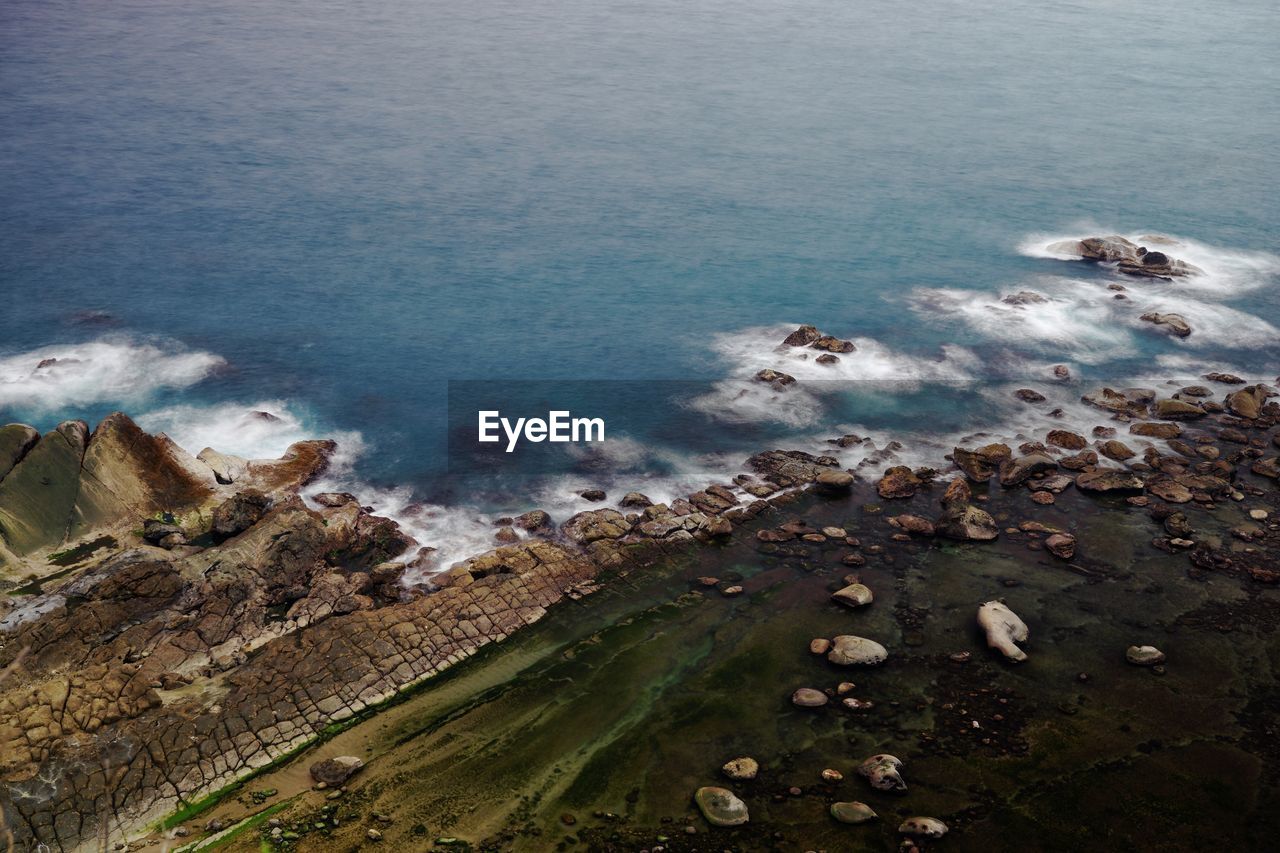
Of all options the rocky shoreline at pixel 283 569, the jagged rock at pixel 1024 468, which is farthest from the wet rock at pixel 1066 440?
the jagged rock at pixel 1024 468

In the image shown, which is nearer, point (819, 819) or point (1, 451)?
point (819, 819)

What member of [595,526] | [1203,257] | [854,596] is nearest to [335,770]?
[595,526]

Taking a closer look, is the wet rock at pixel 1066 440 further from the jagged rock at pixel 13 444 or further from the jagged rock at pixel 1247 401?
the jagged rock at pixel 13 444

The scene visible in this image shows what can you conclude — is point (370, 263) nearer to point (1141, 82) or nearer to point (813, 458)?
point (813, 458)

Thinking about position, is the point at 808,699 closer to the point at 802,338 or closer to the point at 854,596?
the point at 854,596

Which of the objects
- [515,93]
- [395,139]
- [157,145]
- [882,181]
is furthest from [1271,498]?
[157,145]

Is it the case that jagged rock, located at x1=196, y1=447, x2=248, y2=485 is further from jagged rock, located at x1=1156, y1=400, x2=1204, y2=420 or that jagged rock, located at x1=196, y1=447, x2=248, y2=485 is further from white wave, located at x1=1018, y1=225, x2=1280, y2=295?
white wave, located at x1=1018, y1=225, x2=1280, y2=295

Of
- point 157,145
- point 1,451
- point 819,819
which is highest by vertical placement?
point 157,145

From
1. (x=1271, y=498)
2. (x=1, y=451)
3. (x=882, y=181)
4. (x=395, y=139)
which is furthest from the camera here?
(x=395, y=139)
